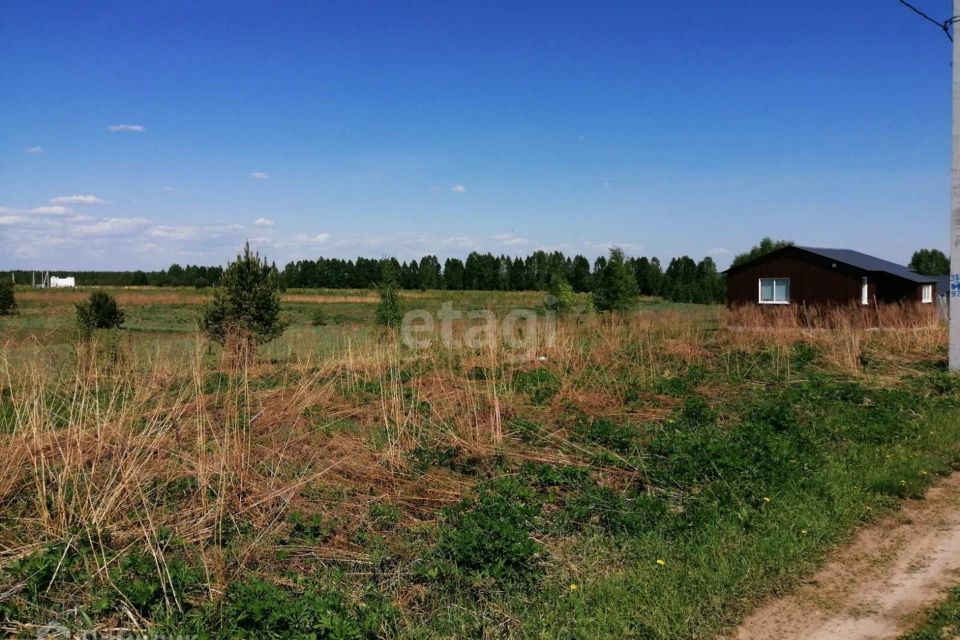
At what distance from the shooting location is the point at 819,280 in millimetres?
25797

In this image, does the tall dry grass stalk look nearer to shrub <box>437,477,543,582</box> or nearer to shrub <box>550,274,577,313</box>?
shrub <box>437,477,543,582</box>

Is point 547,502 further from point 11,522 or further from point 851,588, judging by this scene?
point 11,522

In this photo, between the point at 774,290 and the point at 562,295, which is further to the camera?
the point at 562,295

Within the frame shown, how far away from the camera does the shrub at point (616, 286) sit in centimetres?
2991

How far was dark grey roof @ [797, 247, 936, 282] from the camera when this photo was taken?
25297 mm

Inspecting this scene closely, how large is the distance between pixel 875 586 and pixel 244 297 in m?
14.3

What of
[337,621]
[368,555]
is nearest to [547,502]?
[368,555]

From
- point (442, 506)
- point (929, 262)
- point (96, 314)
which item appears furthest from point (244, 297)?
point (929, 262)

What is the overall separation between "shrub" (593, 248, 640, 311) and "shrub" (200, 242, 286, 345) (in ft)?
59.7

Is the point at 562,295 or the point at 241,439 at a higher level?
the point at 562,295

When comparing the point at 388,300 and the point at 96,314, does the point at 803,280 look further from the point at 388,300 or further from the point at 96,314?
the point at 96,314

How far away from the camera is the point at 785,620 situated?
10.7 ft

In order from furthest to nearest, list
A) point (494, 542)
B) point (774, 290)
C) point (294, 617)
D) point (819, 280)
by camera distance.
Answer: point (774, 290) → point (819, 280) → point (494, 542) → point (294, 617)

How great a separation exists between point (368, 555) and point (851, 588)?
2.79m
